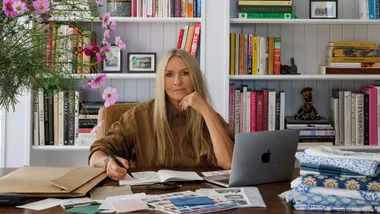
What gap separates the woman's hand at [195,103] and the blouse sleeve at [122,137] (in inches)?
10.0

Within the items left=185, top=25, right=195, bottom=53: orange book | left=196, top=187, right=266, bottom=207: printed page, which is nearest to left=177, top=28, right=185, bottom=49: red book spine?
left=185, top=25, right=195, bottom=53: orange book

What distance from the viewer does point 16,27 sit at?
1752 mm

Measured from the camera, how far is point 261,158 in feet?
6.66

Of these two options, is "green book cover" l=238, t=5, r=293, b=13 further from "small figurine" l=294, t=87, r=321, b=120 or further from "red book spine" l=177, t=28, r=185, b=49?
"small figurine" l=294, t=87, r=321, b=120

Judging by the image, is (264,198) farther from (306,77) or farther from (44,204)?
(306,77)

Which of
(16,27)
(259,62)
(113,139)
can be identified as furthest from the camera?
(259,62)

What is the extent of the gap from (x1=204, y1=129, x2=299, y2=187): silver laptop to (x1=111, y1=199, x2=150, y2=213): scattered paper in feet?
1.24

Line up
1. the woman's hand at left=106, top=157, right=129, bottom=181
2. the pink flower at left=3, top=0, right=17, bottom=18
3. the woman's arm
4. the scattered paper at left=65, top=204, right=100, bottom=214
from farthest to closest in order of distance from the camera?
the woman's arm
the woman's hand at left=106, top=157, right=129, bottom=181
the scattered paper at left=65, top=204, right=100, bottom=214
the pink flower at left=3, top=0, right=17, bottom=18

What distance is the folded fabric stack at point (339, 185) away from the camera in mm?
1704

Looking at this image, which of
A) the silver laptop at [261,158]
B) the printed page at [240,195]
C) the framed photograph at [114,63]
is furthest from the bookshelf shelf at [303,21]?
the printed page at [240,195]

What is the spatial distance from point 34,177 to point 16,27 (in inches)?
21.9

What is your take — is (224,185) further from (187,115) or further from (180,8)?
(180,8)

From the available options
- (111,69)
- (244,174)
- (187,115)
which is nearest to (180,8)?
(111,69)

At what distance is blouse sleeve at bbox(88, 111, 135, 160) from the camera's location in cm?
266
